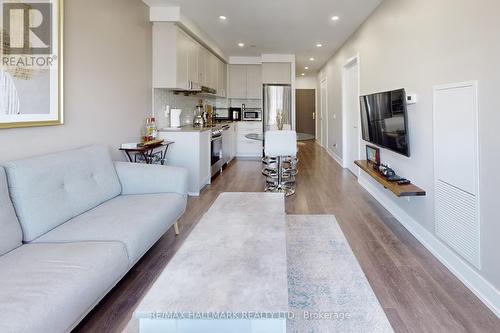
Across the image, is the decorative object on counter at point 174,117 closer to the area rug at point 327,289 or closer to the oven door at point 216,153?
the oven door at point 216,153

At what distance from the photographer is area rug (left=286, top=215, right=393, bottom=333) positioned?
1.87 meters

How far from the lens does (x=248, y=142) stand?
8.65m

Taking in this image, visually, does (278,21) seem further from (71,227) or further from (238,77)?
(71,227)

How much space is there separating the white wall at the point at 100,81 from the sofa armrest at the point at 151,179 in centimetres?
52

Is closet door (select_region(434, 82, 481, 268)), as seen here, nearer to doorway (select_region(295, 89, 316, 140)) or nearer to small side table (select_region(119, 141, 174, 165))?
small side table (select_region(119, 141, 174, 165))

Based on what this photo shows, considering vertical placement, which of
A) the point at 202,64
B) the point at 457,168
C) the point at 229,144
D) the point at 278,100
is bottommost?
the point at 457,168

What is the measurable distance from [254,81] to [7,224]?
24.3 ft

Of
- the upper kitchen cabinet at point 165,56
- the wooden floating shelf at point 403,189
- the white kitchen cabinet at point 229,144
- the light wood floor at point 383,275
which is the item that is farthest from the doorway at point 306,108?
the wooden floating shelf at point 403,189

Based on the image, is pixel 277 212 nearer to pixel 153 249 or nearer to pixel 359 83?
pixel 153 249

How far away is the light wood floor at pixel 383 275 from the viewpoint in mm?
1908

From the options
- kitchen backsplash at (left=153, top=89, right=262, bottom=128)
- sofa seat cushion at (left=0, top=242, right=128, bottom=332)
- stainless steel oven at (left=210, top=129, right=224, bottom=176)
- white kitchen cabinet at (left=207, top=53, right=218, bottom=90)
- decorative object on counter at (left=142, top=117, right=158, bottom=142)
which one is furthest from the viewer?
white kitchen cabinet at (left=207, top=53, right=218, bottom=90)

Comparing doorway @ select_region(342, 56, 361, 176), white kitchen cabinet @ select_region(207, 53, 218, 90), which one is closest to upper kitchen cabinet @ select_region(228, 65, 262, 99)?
white kitchen cabinet @ select_region(207, 53, 218, 90)

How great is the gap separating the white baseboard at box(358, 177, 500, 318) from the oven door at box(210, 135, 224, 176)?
2.99 meters

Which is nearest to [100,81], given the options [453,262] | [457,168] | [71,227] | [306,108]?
[71,227]
